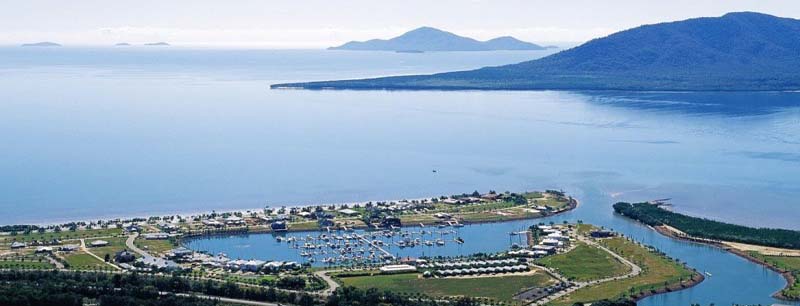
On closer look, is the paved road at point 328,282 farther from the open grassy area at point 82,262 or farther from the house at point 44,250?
the house at point 44,250

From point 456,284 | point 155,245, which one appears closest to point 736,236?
point 456,284

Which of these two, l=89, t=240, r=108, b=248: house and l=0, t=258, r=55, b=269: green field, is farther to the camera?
l=89, t=240, r=108, b=248: house

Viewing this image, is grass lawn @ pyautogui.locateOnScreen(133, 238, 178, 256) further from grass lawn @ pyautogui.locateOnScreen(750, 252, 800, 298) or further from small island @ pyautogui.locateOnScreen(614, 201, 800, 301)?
grass lawn @ pyautogui.locateOnScreen(750, 252, 800, 298)

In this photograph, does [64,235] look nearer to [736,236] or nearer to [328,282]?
[328,282]

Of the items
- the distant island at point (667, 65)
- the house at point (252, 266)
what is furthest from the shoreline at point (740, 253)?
the distant island at point (667, 65)

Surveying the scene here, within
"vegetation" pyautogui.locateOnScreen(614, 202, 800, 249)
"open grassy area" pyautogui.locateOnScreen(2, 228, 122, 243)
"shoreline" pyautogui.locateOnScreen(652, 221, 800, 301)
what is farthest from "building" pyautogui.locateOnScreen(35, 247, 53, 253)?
"vegetation" pyautogui.locateOnScreen(614, 202, 800, 249)
